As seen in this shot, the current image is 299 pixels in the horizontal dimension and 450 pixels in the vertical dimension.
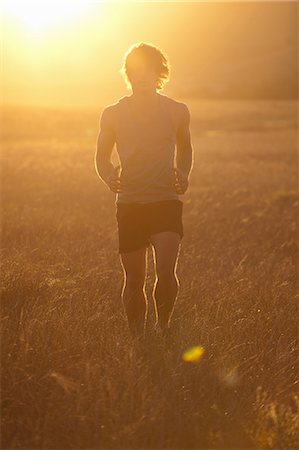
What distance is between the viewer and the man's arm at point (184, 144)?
5.71 m

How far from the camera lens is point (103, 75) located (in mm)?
135125

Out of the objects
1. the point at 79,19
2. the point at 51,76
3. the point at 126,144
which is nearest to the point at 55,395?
the point at 126,144

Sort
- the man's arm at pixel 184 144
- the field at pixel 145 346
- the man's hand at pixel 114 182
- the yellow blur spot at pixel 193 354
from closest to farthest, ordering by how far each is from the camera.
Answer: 1. the field at pixel 145 346
2. the yellow blur spot at pixel 193 354
3. the man's hand at pixel 114 182
4. the man's arm at pixel 184 144

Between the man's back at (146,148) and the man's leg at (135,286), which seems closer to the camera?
the man's back at (146,148)

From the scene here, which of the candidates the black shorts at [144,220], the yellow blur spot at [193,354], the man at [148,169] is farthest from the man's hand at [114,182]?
the yellow blur spot at [193,354]

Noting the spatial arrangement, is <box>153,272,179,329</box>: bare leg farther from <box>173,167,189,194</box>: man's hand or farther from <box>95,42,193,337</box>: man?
<box>173,167,189,194</box>: man's hand

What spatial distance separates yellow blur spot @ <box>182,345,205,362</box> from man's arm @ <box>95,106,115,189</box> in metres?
1.28

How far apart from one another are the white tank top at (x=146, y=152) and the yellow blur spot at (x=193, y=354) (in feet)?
3.39

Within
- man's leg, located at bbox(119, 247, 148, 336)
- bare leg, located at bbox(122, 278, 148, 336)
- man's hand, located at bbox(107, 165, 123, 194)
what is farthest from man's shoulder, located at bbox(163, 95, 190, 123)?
bare leg, located at bbox(122, 278, 148, 336)

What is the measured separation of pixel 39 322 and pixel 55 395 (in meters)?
0.82

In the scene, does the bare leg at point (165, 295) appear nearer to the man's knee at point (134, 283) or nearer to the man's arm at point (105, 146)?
the man's knee at point (134, 283)

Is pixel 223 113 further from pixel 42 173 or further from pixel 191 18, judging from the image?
pixel 191 18

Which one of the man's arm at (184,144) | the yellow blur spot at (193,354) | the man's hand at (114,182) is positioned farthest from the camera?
the man's arm at (184,144)

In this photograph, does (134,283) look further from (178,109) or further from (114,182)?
(178,109)
